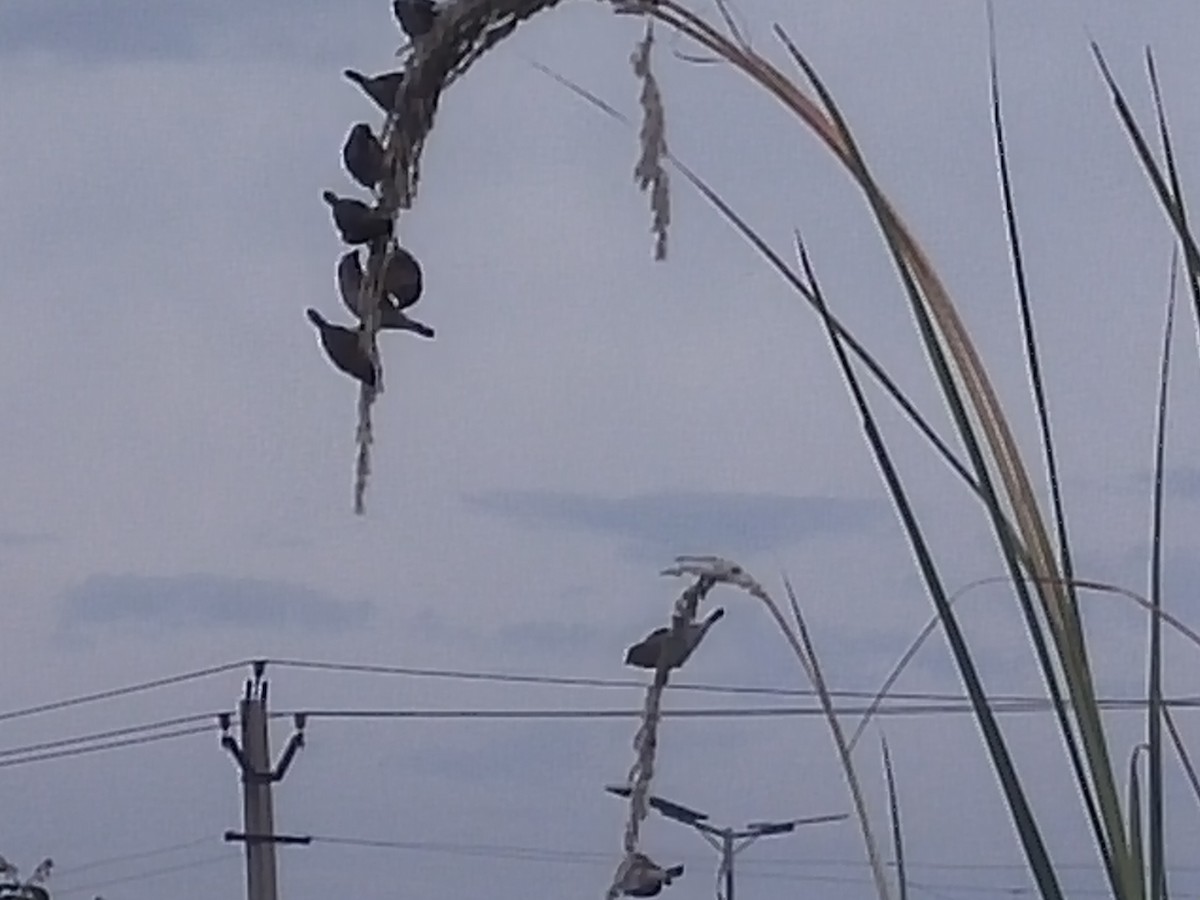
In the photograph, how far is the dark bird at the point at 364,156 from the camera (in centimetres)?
138

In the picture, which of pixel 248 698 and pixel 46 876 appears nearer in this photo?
pixel 46 876

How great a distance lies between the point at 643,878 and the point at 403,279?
33cm

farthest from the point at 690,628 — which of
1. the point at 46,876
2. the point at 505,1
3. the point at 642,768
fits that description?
the point at 46,876

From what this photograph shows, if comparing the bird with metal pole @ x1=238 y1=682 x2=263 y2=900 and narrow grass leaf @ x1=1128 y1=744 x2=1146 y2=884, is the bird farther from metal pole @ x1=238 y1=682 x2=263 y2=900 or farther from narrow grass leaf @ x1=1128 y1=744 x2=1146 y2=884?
metal pole @ x1=238 y1=682 x2=263 y2=900


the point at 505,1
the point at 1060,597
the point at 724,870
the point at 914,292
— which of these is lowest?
the point at 724,870

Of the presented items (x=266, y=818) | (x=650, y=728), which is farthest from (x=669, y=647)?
(x=266, y=818)

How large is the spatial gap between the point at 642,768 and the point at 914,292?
254 millimetres

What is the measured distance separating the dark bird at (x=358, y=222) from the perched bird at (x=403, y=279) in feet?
0.05

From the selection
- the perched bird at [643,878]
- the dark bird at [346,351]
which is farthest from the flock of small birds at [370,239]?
the perched bird at [643,878]

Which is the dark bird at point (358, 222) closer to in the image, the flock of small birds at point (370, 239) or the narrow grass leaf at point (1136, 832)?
the flock of small birds at point (370, 239)

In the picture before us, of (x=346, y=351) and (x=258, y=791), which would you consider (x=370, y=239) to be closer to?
(x=346, y=351)

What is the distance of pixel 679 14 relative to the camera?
4.57 ft

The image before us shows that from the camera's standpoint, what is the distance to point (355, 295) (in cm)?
143

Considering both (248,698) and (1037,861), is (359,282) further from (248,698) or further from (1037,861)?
(248,698)
